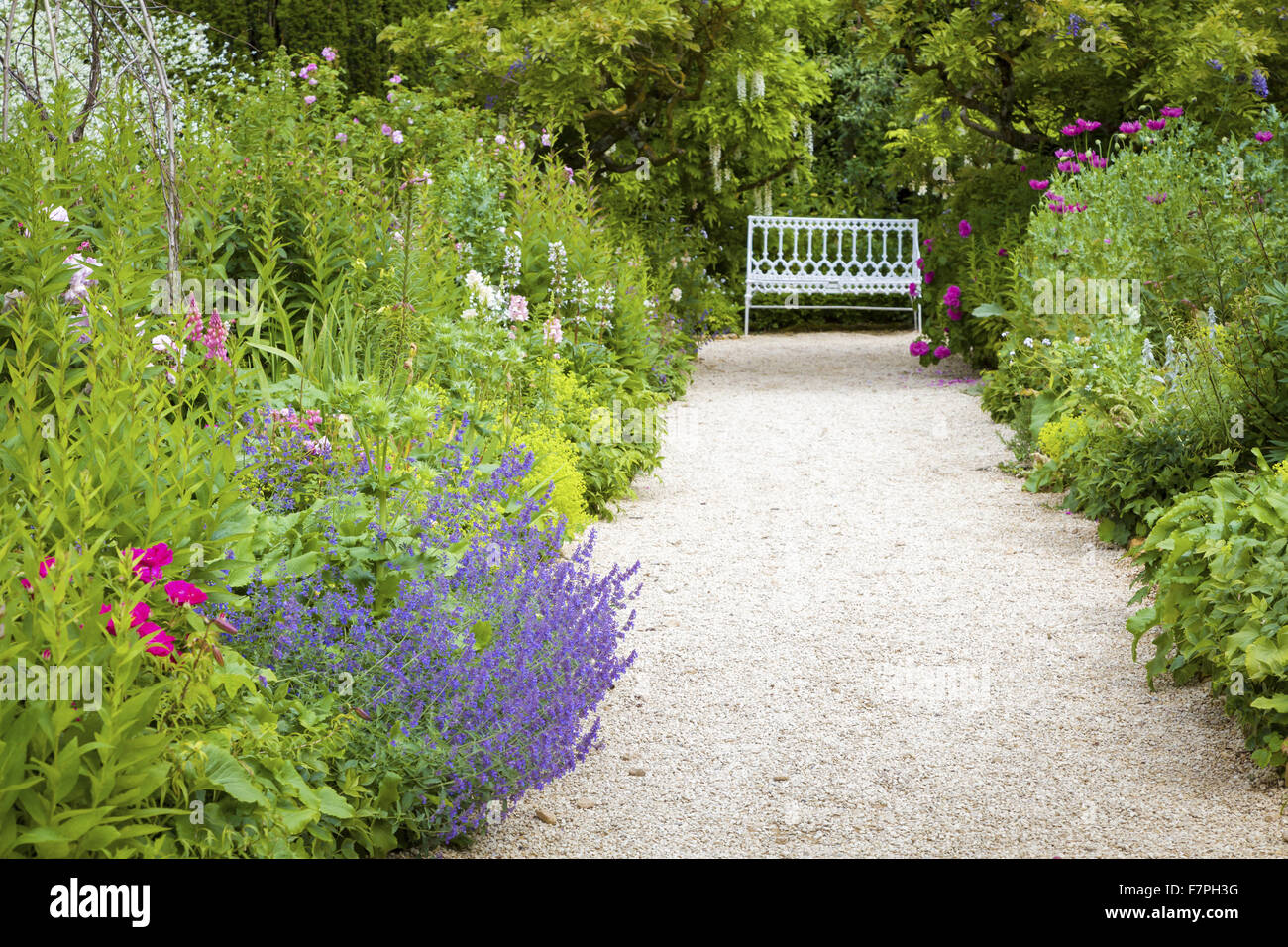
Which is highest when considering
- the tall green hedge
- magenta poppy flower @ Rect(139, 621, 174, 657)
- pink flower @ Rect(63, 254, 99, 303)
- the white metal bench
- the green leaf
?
the tall green hedge

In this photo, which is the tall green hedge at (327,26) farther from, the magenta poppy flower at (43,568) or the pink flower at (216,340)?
the magenta poppy flower at (43,568)

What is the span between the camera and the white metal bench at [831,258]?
12859 millimetres

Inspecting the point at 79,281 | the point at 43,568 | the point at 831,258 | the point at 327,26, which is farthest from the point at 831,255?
the point at 43,568

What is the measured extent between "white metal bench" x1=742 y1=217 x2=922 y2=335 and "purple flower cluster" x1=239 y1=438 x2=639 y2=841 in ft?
31.7

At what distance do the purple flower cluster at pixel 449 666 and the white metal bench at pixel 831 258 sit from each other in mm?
9651

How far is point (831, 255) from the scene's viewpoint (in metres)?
13.9

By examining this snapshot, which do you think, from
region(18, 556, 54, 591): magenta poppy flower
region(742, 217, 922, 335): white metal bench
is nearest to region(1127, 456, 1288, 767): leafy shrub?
region(18, 556, 54, 591): magenta poppy flower

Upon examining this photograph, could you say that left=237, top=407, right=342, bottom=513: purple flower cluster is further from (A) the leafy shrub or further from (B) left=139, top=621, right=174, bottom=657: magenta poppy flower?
(A) the leafy shrub

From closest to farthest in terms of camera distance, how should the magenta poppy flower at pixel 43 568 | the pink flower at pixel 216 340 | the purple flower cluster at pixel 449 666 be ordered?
the magenta poppy flower at pixel 43 568 < the purple flower cluster at pixel 449 666 < the pink flower at pixel 216 340

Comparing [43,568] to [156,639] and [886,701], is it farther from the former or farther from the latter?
[886,701]

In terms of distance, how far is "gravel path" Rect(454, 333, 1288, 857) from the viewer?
264 centimetres

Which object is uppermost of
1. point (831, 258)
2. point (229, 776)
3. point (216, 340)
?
point (831, 258)

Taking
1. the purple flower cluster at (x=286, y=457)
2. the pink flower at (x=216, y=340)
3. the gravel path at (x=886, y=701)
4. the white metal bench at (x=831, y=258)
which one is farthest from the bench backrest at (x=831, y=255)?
the pink flower at (x=216, y=340)

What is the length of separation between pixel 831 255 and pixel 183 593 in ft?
41.2
